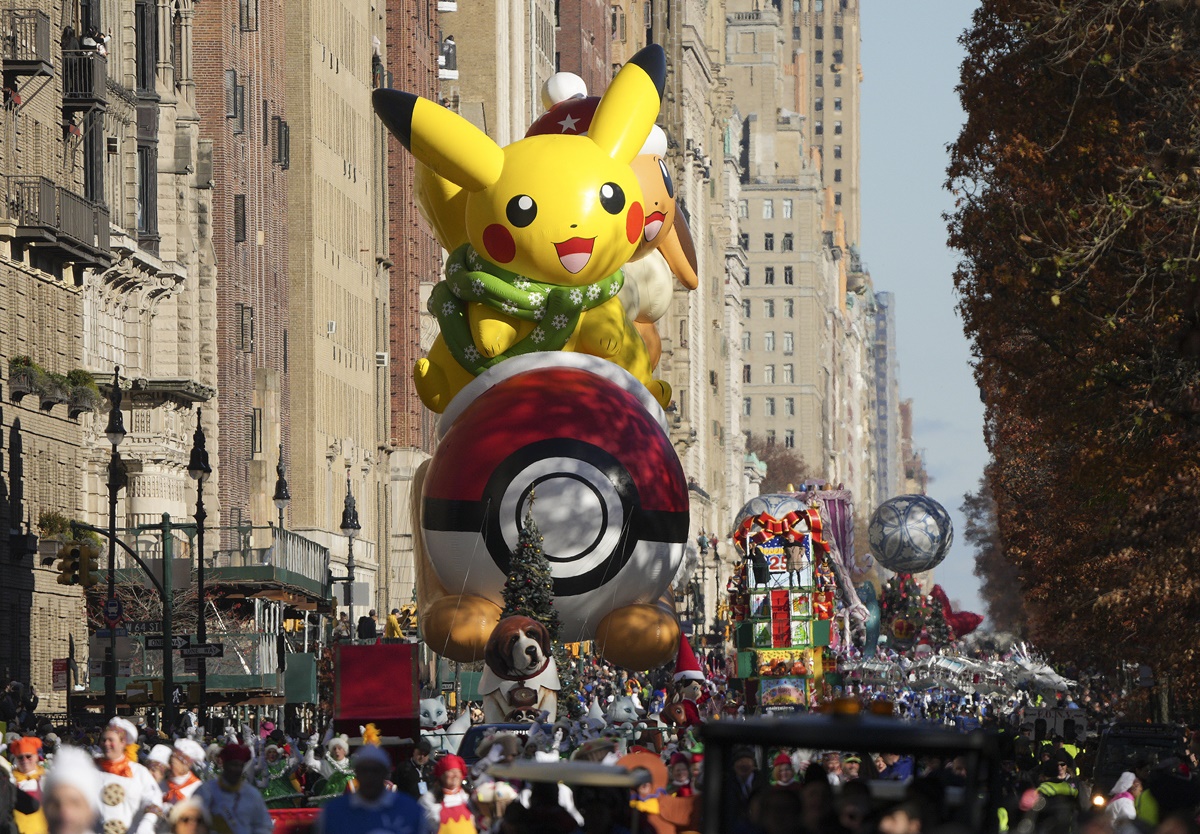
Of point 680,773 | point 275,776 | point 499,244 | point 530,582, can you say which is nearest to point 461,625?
point 530,582

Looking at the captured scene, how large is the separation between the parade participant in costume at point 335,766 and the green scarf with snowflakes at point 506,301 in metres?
6.86

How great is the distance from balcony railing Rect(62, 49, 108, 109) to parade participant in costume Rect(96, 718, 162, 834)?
110ft

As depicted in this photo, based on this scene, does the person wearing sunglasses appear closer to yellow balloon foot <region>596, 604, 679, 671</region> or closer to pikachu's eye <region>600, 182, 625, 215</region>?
yellow balloon foot <region>596, 604, 679, 671</region>

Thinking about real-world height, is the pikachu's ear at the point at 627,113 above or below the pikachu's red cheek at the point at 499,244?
above

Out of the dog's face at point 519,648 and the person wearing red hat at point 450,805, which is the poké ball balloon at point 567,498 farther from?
the person wearing red hat at point 450,805

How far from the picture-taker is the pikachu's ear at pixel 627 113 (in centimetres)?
2962

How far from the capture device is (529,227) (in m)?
28.9

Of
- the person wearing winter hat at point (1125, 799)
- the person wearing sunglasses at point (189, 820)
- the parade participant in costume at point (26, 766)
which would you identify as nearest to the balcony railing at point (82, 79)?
the parade participant in costume at point (26, 766)

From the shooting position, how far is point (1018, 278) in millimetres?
25203

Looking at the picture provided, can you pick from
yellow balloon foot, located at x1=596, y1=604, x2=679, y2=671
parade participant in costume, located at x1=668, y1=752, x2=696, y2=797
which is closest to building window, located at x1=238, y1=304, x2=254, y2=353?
yellow balloon foot, located at x1=596, y1=604, x2=679, y2=671

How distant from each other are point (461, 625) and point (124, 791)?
1413 centimetres

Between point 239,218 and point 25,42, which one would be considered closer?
point 25,42

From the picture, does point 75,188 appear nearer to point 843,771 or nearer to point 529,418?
point 529,418

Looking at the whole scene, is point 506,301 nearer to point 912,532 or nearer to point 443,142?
point 443,142
